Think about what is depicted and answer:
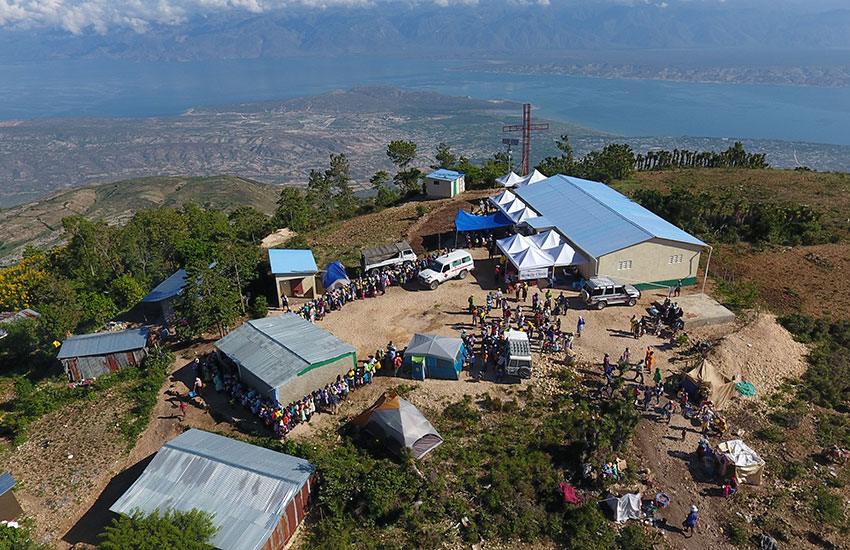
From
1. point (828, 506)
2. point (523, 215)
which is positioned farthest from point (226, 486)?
point (523, 215)

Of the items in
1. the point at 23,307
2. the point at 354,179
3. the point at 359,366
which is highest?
the point at 359,366

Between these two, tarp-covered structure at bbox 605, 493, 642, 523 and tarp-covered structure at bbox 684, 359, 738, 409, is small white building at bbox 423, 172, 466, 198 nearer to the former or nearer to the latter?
tarp-covered structure at bbox 684, 359, 738, 409

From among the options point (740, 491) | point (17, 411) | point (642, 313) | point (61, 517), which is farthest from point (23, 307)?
point (740, 491)

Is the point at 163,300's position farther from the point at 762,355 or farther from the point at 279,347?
the point at 762,355

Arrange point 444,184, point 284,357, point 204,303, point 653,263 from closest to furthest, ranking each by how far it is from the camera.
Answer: point 284,357 → point 204,303 → point 653,263 → point 444,184

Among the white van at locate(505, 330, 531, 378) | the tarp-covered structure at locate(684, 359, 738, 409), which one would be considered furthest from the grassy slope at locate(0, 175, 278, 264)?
the tarp-covered structure at locate(684, 359, 738, 409)

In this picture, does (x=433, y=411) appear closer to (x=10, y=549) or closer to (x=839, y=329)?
(x=10, y=549)
